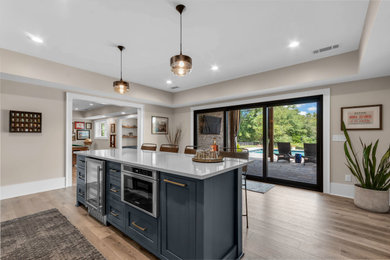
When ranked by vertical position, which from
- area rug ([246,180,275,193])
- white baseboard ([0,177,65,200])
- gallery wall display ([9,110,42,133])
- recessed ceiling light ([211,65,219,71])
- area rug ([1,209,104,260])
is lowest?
area rug ([246,180,275,193])

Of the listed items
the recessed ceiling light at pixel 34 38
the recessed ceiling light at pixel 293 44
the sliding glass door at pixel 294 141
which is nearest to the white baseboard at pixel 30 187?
the recessed ceiling light at pixel 34 38

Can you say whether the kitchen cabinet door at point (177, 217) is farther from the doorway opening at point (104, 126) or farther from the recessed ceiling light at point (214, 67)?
the doorway opening at point (104, 126)

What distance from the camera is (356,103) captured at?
10.7 ft

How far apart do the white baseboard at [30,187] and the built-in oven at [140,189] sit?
2932 mm

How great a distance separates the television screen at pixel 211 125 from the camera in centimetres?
551

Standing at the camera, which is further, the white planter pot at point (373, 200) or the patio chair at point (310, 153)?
the patio chair at point (310, 153)

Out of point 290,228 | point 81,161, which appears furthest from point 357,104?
point 81,161

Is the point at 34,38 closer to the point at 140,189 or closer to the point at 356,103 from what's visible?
the point at 140,189

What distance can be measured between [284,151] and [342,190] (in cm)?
129

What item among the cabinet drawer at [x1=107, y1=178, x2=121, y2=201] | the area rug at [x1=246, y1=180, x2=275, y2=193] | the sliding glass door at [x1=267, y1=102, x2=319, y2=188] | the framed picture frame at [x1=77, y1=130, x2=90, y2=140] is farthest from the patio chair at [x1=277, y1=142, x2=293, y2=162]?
the framed picture frame at [x1=77, y1=130, x2=90, y2=140]

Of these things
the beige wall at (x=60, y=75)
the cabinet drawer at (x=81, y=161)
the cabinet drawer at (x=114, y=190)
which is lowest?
the cabinet drawer at (x=114, y=190)

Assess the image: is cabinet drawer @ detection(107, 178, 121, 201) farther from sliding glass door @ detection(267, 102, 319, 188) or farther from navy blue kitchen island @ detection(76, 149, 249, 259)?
sliding glass door @ detection(267, 102, 319, 188)

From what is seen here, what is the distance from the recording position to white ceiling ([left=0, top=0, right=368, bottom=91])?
203 centimetres

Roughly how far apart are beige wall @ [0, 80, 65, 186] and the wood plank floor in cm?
54
